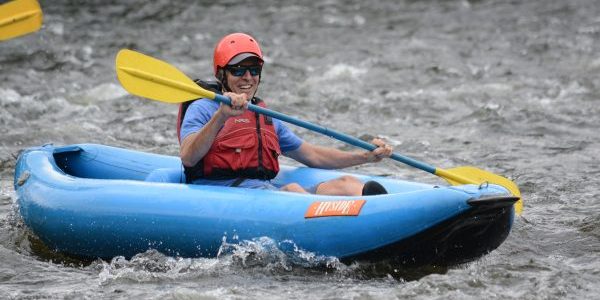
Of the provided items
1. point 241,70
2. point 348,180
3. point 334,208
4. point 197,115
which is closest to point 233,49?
point 241,70

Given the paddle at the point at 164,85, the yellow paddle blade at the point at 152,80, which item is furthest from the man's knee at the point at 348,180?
the yellow paddle blade at the point at 152,80

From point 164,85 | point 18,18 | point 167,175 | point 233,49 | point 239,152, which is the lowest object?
point 167,175

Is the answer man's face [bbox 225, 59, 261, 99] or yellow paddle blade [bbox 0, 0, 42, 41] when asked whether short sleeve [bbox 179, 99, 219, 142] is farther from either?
yellow paddle blade [bbox 0, 0, 42, 41]

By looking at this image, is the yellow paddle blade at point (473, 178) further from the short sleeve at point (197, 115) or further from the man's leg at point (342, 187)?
the short sleeve at point (197, 115)

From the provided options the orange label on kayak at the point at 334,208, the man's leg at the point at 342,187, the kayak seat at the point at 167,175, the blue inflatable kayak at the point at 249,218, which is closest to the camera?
the blue inflatable kayak at the point at 249,218

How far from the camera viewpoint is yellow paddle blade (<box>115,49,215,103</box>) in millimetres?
5090

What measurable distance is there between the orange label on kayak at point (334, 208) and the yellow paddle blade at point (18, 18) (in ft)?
11.5

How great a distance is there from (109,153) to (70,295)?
150 cm

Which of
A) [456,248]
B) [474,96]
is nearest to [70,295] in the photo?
[456,248]

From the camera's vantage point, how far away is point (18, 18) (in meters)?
7.35

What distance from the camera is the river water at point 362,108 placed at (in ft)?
15.5

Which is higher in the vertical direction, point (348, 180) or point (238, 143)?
point (238, 143)

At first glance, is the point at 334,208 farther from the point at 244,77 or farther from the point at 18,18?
the point at 18,18

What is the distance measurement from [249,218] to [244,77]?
0.79 meters
